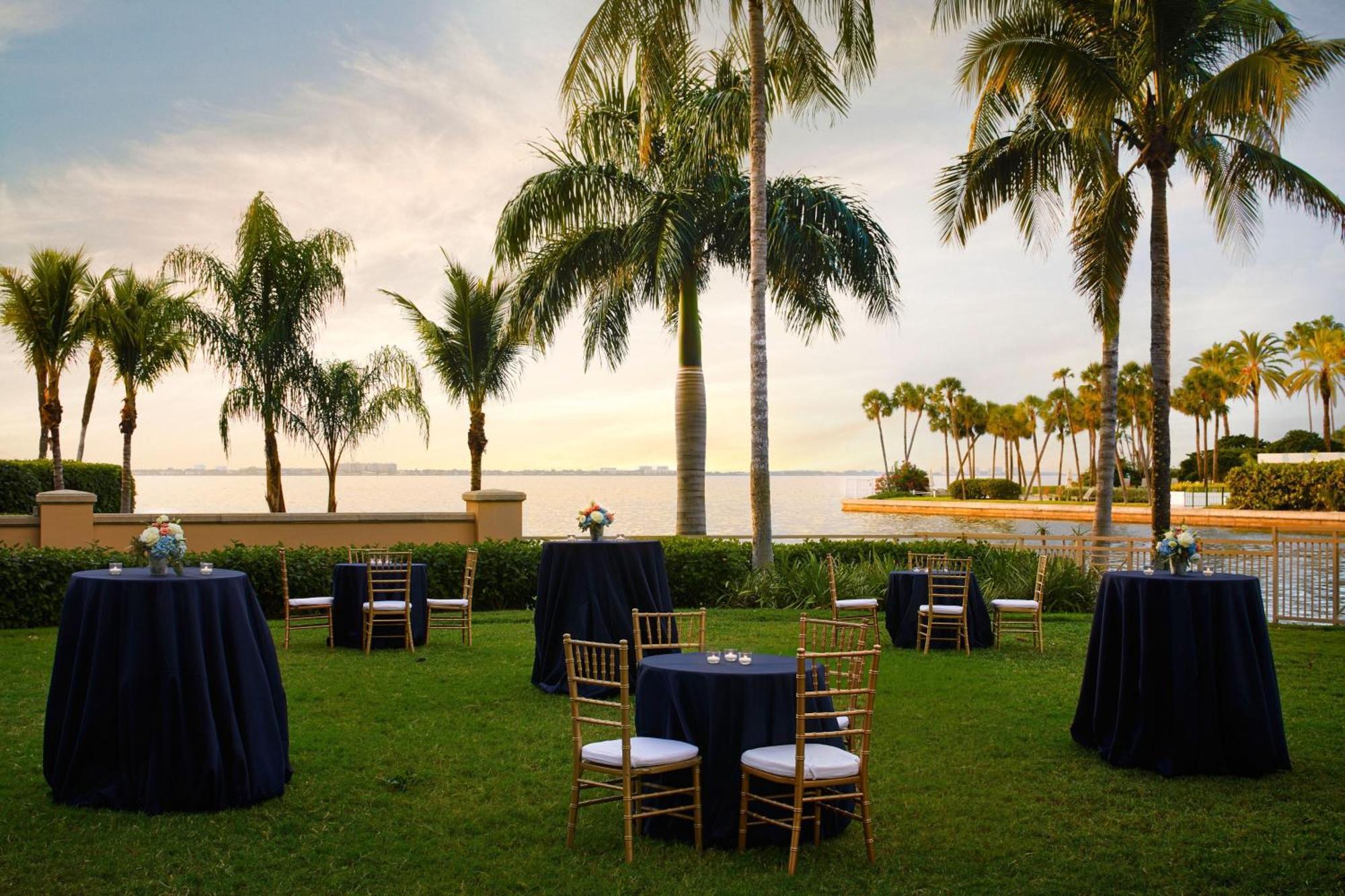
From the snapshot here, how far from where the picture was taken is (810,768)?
4758mm

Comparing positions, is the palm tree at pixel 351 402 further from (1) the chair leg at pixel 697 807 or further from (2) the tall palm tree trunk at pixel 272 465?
(1) the chair leg at pixel 697 807

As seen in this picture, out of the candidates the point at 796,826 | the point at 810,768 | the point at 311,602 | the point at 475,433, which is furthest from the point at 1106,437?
the point at 796,826

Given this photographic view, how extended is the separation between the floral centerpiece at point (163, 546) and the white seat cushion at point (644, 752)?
2679 mm

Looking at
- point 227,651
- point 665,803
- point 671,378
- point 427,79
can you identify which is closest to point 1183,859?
point 665,803

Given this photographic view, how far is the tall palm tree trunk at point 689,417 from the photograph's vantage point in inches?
750

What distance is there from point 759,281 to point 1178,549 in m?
9.38

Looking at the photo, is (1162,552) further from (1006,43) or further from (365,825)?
(1006,43)

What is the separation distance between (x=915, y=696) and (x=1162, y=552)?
2.56 m

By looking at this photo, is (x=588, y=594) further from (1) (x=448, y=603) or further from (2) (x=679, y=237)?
(2) (x=679, y=237)

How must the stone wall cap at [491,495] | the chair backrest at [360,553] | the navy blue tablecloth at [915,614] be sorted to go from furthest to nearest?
the stone wall cap at [491,495] → the chair backrest at [360,553] → the navy blue tablecloth at [915,614]

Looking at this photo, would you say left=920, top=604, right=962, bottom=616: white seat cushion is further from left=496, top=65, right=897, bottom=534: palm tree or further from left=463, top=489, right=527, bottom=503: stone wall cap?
left=463, top=489, right=527, bottom=503: stone wall cap

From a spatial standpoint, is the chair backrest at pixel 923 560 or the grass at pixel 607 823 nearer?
the grass at pixel 607 823

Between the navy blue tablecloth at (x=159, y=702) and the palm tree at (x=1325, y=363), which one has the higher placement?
the palm tree at (x=1325, y=363)

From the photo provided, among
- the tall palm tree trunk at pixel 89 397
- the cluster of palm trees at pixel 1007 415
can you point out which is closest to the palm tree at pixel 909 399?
the cluster of palm trees at pixel 1007 415
